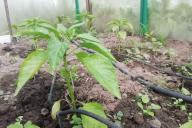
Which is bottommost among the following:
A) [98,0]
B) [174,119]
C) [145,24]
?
[174,119]

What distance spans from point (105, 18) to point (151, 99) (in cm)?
241

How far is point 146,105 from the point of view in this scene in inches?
70.5

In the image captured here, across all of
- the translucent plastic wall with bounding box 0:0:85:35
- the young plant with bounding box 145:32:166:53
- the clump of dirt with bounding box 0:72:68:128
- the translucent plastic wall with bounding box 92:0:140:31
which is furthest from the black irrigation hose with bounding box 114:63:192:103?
the translucent plastic wall with bounding box 0:0:85:35

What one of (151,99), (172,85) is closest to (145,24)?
(172,85)

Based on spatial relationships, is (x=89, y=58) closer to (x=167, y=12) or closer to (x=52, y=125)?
(x=52, y=125)

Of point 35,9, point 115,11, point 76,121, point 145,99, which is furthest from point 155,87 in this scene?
point 35,9

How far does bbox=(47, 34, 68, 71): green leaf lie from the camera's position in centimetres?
117

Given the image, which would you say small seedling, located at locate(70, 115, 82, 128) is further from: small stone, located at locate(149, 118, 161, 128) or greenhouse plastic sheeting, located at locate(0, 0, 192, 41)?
greenhouse plastic sheeting, located at locate(0, 0, 192, 41)

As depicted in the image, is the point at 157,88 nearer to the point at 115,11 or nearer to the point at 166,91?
the point at 166,91

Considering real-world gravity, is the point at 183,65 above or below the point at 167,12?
below

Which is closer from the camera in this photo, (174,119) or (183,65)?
(174,119)

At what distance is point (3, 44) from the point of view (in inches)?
143

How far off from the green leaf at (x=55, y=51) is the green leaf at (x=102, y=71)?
0.38ft

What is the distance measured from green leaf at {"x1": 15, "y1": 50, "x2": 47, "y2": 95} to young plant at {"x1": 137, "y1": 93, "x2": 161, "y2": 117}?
696 mm
